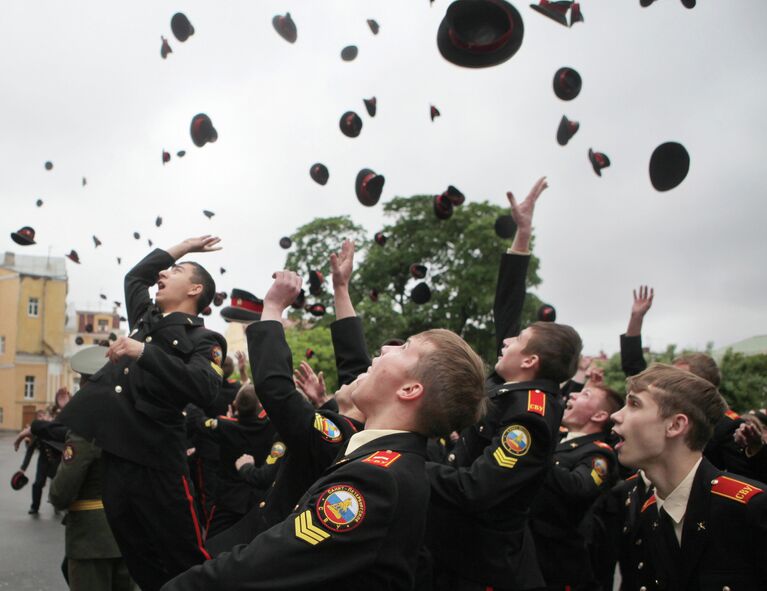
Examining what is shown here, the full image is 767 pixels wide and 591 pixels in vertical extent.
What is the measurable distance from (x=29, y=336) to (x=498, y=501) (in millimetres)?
68540

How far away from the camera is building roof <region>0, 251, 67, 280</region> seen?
215ft

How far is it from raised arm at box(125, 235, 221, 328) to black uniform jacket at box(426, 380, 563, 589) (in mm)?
2520

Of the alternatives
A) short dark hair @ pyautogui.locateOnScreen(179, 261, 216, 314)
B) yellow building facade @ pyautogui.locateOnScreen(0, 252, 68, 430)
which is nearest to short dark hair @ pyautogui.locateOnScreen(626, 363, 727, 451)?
short dark hair @ pyautogui.locateOnScreen(179, 261, 216, 314)

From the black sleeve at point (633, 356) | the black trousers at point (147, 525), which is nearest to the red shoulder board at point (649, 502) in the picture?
the black sleeve at point (633, 356)

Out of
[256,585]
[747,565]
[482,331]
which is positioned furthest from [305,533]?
[482,331]

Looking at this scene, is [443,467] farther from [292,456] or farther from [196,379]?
[196,379]

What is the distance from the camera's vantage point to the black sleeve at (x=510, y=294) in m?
4.76

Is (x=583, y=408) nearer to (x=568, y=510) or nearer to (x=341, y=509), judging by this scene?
(x=568, y=510)

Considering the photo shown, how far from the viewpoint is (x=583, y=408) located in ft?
19.1

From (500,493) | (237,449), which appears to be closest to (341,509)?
(500,493)

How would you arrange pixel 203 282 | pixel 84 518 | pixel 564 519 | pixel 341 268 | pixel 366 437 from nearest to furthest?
pixel 366 437, pixel 341 268, pixel 564 519, pixel 203 282, pixel 84 518

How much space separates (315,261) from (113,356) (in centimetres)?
3251

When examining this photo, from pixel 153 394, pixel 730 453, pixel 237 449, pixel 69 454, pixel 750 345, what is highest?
pixel 153 394

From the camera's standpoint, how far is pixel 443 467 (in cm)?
383
